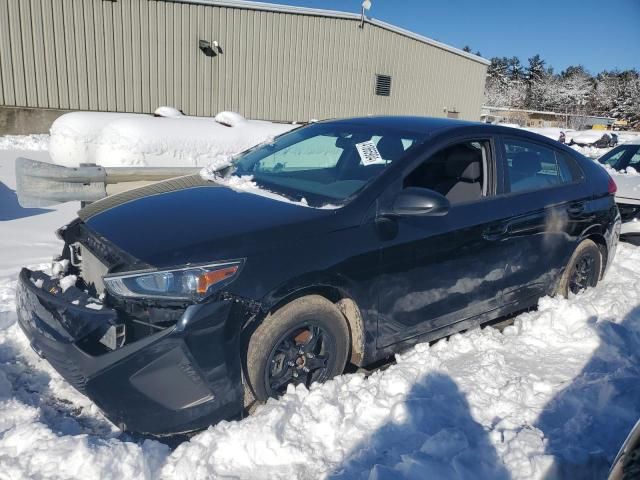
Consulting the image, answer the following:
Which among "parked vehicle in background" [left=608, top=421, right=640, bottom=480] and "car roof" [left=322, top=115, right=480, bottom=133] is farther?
"car roof" [left=322, top=115, right=480, bottom=133]

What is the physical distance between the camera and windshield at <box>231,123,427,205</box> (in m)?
3.21

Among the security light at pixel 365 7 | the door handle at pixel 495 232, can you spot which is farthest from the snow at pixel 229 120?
the security light at pixel 365 7

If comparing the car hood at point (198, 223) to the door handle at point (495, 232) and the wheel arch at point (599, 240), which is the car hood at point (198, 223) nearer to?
the door handle at point (495, 232)

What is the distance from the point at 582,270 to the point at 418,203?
2457mm

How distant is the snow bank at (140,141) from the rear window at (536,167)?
5210 mm

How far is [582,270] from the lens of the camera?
4.58 m

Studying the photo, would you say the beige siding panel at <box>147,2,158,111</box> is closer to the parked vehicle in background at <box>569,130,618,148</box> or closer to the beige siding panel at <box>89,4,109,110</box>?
the beige siding panel at <box>89,4,109,110</box>

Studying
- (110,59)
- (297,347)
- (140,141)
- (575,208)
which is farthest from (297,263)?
(110,59)

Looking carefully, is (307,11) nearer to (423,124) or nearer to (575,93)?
(423,124)

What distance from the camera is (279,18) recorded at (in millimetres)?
17656

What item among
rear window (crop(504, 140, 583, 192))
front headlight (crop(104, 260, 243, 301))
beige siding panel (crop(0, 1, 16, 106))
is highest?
beige siding panel (crop(0, 1, 16, 106))

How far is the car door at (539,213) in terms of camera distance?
12.5ft

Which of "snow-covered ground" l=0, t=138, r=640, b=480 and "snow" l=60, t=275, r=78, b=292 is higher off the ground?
"snow" l=60, t=275, r=78, b=292

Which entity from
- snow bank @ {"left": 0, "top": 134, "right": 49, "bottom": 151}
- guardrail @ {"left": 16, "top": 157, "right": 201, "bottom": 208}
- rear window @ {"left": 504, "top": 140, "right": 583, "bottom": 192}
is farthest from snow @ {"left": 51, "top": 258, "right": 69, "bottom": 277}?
snow bank @ {"left": 0, "top": 134, "right": 49, "bottom": 151}
